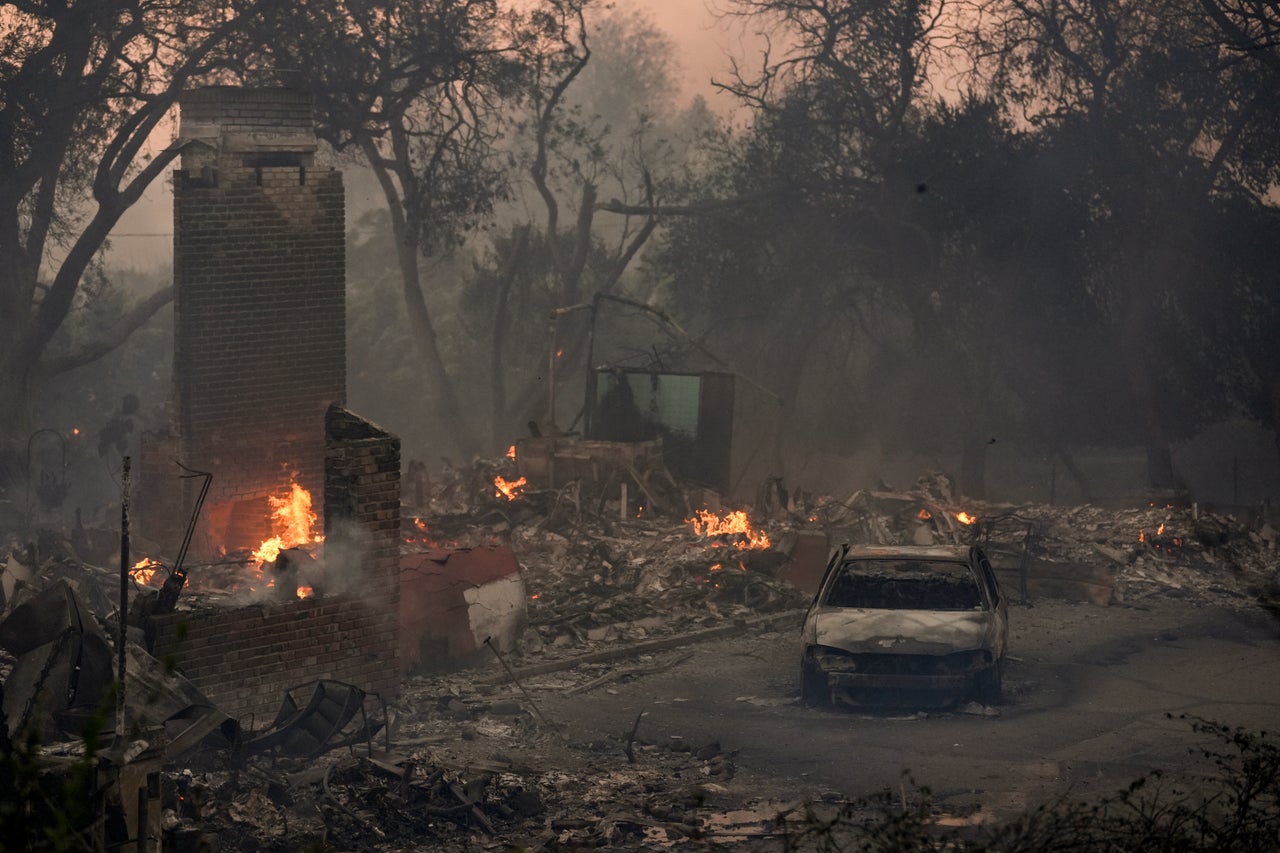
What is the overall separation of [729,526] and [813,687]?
8430mm

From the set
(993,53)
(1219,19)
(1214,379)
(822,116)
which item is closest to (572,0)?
(822,116)

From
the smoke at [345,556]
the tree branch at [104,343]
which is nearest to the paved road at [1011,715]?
the smoke at [345,556]

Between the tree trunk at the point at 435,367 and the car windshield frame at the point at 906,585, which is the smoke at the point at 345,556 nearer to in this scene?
the car windshield frame at the point at 906,585

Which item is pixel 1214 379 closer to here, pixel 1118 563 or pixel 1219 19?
pixel 1219 19

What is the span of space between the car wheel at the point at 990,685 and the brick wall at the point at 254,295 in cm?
839

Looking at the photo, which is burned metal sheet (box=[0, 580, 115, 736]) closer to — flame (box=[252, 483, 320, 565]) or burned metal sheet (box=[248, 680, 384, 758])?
burned metal sheet (box=[248, 680, 384, 758])

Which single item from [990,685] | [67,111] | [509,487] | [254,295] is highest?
[67,111]

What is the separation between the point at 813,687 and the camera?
1290 cm

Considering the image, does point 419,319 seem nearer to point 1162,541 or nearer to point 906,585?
point 1162,541

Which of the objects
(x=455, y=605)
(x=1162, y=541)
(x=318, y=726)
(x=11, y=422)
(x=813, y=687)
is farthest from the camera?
(x=11, y=422)

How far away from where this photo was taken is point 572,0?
29938mm

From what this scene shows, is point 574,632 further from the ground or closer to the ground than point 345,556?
closer to the ground

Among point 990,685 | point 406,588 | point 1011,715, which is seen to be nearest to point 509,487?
point 406,588

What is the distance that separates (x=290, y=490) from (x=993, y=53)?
1790 cm
